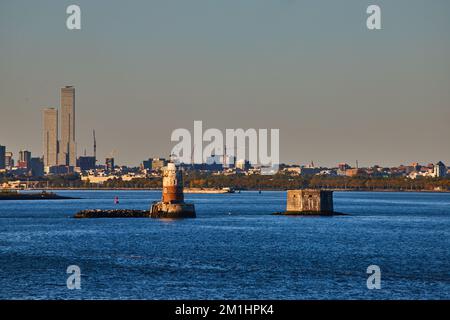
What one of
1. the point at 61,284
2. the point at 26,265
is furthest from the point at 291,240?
the point at 61,284

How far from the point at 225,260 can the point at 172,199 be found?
52.7m

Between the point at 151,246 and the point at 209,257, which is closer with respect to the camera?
the point at 209,257

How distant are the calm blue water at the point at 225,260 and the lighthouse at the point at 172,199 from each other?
3.73 meters

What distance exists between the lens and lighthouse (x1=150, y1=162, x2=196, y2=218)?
118 metres

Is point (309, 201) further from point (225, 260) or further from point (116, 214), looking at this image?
point (225, 260)

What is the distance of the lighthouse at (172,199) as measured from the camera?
118 m

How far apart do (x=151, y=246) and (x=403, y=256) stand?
2164 cm

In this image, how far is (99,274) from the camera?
5956 centimetres

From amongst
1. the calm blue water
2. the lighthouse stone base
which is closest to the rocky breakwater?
the lighthouse stone base

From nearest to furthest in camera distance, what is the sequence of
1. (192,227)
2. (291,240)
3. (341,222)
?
(291,240), (192,227), (341,222)

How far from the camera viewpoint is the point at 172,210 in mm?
123062

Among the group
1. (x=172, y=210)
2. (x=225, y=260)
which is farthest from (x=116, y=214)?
(x=225, y=260)

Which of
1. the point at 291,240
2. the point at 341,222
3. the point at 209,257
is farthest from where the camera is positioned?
the point at 341,222

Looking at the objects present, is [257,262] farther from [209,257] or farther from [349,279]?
[349,279]
